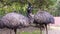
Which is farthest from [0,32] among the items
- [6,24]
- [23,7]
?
[6,24]

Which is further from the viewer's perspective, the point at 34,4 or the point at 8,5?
the point at 34,4

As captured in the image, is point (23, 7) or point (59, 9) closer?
point (23, 7)

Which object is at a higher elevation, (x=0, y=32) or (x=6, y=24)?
(x=6, y=24)

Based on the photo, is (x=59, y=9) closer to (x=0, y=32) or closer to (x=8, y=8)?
(x=0, y=32)

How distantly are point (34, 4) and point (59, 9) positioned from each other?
28.1ft

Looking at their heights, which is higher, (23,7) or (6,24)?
(23,7)

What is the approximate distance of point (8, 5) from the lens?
7.93m

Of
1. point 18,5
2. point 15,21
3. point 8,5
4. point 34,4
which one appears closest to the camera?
point 15,21

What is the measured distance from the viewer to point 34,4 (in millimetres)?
8477

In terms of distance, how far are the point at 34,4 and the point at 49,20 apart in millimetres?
1260

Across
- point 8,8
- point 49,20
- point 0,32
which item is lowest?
point 0,32

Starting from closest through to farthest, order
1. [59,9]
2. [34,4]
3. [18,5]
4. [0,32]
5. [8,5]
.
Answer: [18,5]
[8,5]
[34,4]
[0,32]
[59,9]

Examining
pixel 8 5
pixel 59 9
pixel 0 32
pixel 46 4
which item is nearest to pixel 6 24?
pixel 8 5

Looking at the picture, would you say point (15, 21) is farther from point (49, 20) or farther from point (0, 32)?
point (0, 32)
